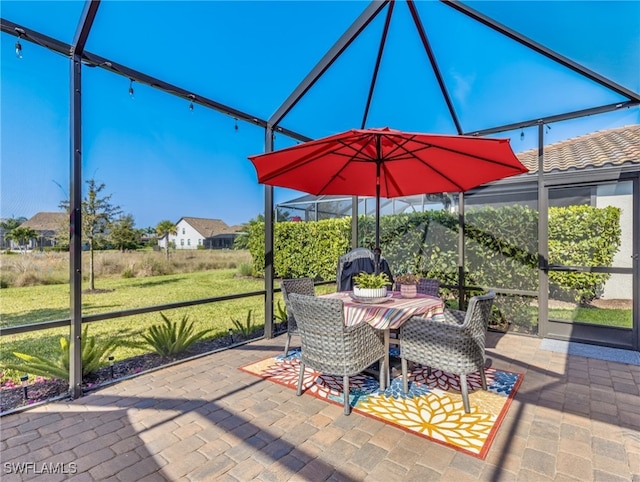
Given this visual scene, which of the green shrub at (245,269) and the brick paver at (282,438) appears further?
the green shrub at (245,269)

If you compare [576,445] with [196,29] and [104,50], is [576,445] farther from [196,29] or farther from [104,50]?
[196,29]

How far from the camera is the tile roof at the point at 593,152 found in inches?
179

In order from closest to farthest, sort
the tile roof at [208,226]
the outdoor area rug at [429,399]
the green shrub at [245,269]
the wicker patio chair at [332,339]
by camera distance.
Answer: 1. the outdoor area rug at [429,399]
2. the wicker patio chair at [332,339]
3. the tile roof at [208,226]
4. the green shrub at [245,269]

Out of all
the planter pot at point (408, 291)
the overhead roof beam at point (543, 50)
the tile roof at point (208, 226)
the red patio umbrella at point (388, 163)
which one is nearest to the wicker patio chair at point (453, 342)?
the planter pot at point (408, 291)

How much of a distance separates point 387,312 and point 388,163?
6.76 ft

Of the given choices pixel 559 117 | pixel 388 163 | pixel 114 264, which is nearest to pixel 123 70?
pixel 388 163

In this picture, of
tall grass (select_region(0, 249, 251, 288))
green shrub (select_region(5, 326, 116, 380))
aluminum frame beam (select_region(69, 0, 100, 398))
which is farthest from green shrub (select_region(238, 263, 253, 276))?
aluminum frame beam (select_region(69, 0, 100, 398))

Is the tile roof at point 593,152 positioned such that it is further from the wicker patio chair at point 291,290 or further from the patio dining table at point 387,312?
the wicker patio chair at point 291,290

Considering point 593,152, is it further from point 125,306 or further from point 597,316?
point 125,306

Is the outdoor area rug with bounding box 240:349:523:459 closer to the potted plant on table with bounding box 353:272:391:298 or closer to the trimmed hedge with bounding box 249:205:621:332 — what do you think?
the potted plant on table with bounding box 353:272:391:298

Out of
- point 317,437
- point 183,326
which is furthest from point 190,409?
point 183,326

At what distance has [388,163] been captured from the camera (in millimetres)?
4145

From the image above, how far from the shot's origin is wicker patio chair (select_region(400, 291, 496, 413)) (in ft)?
9.29

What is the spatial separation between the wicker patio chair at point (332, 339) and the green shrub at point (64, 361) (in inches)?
87.4
